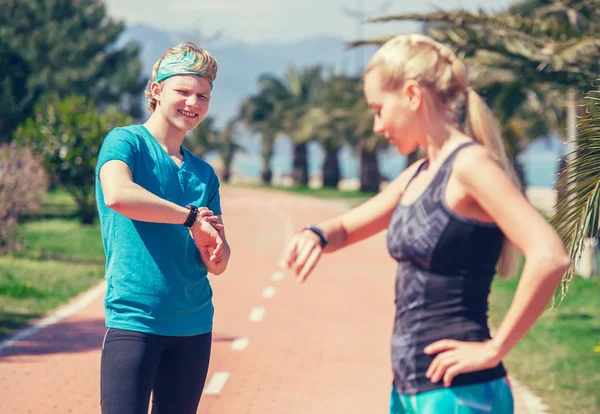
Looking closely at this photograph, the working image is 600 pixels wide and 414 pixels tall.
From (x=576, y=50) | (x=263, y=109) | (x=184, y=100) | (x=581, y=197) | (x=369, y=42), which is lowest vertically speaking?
(x=581, y=197)

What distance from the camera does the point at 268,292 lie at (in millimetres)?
14594

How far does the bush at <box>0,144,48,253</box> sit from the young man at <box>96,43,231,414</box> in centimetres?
1467

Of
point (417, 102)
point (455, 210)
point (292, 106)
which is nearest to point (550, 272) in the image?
point (455, 210)

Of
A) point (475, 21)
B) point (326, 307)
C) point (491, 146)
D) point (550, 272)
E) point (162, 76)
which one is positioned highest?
point (475, 21)

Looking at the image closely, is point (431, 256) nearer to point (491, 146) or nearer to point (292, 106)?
point (491, 146)

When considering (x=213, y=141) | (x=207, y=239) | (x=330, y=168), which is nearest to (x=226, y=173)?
(x=213, y=141)

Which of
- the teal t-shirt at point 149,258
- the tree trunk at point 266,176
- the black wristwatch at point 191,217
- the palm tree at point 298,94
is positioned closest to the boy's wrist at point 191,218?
the black wristwatch at point 191,217

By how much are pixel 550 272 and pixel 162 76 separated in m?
1.79

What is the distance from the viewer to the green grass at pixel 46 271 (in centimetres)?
1196

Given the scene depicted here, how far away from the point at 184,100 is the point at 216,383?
4756 mm

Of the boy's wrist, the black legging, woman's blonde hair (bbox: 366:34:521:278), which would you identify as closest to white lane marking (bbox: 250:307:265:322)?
the black legging

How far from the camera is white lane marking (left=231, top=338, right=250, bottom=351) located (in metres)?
9.70

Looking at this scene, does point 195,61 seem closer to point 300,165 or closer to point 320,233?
point 320,233

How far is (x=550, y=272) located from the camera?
7.66 ft
